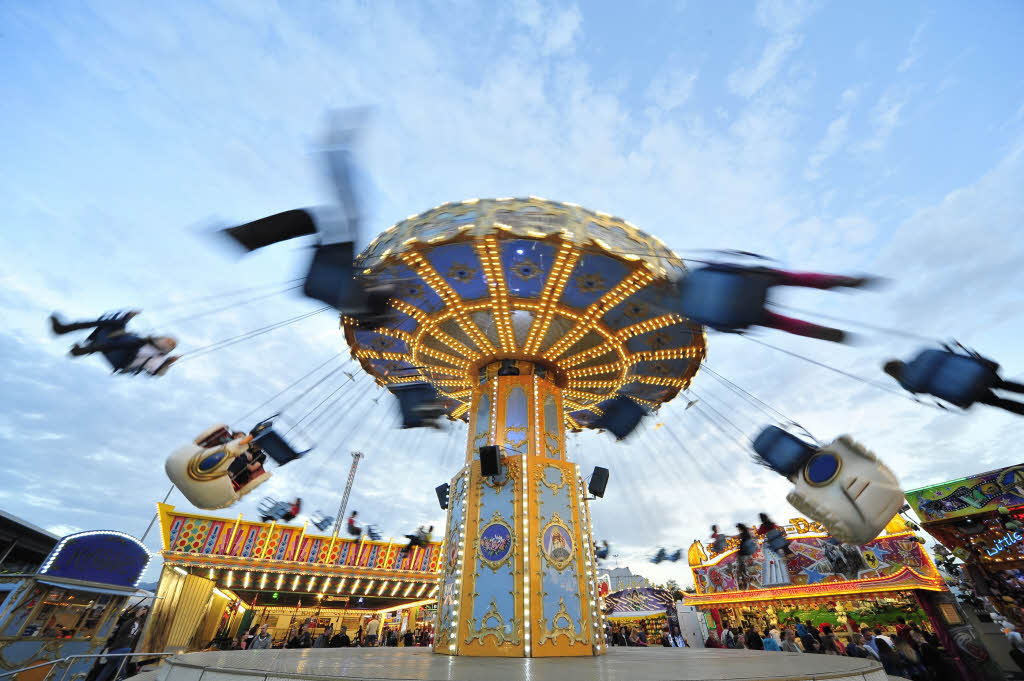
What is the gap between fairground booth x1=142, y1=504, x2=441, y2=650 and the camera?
14492 mm

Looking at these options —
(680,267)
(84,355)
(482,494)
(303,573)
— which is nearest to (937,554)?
(680,267)

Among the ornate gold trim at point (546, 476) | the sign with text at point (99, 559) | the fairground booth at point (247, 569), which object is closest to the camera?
the ornate gold trim at point (546, 476)

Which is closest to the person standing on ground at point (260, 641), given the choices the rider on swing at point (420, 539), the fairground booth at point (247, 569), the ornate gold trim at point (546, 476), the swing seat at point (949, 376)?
the fairground booth at point (247, 569)

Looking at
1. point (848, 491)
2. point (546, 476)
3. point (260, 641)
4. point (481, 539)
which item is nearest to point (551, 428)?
point (546, 476)

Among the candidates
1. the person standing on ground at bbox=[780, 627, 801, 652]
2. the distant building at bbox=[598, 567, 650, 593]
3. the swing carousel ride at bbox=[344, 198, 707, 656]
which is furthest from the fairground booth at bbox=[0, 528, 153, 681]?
the distant building at bbox=[598, 567, 650, 593]

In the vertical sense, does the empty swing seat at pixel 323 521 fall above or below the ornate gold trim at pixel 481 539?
above

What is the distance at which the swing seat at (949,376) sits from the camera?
4402mm

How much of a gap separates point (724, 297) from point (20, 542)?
1033 inches

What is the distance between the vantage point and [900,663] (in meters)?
9.19

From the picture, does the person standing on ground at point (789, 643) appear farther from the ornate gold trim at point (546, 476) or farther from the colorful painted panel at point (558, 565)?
the ornate gold trim at point (546, 476)

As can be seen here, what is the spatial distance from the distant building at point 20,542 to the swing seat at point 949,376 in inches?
867

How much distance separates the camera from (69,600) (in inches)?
382

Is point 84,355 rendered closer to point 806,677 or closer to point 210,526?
point 806,677

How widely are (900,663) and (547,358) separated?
1013 cm
